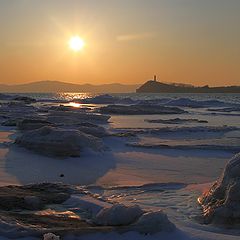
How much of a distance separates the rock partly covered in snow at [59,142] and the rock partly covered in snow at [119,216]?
629 cm

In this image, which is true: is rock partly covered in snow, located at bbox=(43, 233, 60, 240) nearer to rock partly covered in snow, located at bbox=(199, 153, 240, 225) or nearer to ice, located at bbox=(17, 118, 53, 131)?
rock partly covered in snow, located at bbox=(199, 153, 240, 225)

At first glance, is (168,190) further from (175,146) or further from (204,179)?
(175,146)

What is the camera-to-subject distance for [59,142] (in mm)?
11805

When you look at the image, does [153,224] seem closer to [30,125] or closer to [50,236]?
[50,236]

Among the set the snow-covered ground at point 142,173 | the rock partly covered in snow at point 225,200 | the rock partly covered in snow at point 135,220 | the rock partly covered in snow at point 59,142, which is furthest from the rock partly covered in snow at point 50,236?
the rock partly covered in snow at point 59,142

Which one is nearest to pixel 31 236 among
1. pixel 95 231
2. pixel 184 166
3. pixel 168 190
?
pixel 95 231

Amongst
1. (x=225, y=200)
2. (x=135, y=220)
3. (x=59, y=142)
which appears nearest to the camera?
(x=135, y=220)

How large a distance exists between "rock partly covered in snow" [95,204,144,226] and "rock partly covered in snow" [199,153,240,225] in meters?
0.96

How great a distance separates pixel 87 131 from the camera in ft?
53.9

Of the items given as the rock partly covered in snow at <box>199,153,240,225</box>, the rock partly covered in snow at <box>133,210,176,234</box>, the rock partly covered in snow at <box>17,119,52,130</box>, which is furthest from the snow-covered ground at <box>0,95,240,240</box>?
the rock partly covered in snow at <box>17,119,52,130</box>

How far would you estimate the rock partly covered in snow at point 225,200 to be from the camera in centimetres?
553

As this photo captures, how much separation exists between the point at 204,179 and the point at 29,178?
10.6 feet

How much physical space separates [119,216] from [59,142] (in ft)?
22.4

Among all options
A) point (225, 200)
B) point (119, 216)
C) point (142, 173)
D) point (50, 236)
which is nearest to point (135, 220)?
point (119, 216)
